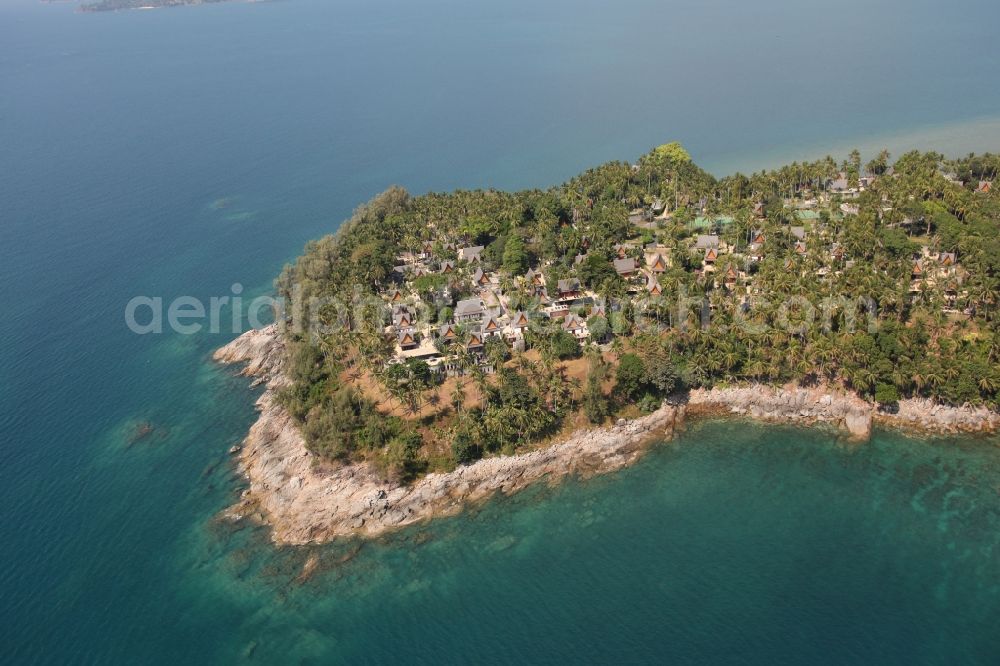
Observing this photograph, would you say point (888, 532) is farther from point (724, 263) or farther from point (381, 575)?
point (381, 575)

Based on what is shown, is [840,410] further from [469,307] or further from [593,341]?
[469,307]

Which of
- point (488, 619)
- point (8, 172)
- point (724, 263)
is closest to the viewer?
point (488, 619)


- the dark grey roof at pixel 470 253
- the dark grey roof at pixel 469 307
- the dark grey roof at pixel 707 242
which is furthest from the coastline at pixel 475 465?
the dark grey roof at pixel 470 253

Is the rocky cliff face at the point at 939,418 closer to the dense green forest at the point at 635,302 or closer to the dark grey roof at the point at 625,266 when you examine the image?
the dense green forest at the point at 635,302

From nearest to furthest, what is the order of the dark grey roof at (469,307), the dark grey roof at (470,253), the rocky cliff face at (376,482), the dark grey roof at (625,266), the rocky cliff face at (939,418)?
1. the rocky cliff face at (376,482)
2. the rocky cliff face at (939,418)
3. the dark grey roof at (469,307)
4. the dark grey roof at (625,266)
5. the dark grey roof at (470,253)

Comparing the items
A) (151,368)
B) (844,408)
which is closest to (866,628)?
(844,408)

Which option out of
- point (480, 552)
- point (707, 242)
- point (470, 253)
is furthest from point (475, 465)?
point (707, 242)
